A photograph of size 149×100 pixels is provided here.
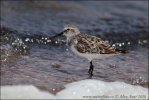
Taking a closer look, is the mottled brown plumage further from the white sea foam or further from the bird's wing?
the white sea foam

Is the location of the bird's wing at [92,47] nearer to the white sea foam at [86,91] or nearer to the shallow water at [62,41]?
the shallow water at [62,41]

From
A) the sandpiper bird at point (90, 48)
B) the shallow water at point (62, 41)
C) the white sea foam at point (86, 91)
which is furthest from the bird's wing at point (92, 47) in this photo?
the white sea foam at point (86, 91)

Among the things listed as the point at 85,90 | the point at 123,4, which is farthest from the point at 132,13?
the point at 85,90

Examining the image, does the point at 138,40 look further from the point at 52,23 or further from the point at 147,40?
the point at 52,23

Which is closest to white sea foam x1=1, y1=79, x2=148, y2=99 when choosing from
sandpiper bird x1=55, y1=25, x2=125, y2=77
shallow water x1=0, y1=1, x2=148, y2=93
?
shallow water x1=0, y1=1, x2=148, y2=93

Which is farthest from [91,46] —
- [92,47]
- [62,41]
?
[62,41]

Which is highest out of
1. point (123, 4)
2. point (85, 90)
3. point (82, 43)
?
point (123, 4)

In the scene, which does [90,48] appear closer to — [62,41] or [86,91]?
[86,91]
